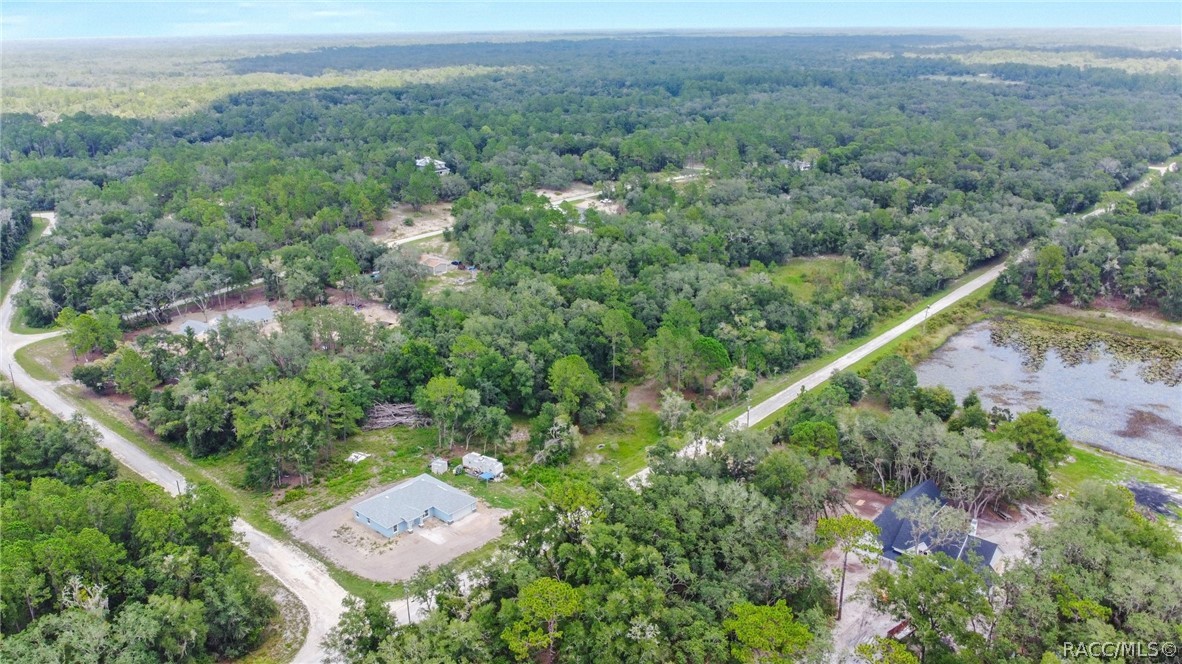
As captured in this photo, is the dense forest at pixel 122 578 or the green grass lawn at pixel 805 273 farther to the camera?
the green grass lawn at pixel 805 273

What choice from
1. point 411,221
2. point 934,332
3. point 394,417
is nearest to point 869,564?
point 394,417

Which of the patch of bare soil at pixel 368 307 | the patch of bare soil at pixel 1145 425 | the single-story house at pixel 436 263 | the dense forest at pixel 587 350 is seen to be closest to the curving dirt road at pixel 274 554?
the dense forest at pixel 587 350

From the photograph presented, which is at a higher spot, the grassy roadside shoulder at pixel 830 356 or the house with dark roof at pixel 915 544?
the house with dark roof at pixel 915 544

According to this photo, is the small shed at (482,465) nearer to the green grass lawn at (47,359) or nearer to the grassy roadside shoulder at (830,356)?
the grassy roadside shoulder at (830,356)

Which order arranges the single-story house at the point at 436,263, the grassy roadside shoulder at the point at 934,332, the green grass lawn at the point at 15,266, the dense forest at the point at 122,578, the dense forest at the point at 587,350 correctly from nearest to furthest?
the dense forest at the point at 122,578 → the dense forest at the point at 587,350 → the grassy roadside shoulder at the point at 934,332 → the green grass lawn at the point at 15,266 → the single-story house at the point at 436,263

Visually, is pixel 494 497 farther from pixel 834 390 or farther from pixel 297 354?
pixel 834 390

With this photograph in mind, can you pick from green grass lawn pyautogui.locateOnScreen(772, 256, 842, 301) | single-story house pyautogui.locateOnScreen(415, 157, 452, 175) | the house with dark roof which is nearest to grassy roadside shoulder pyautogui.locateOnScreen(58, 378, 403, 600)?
the house with dark roof
